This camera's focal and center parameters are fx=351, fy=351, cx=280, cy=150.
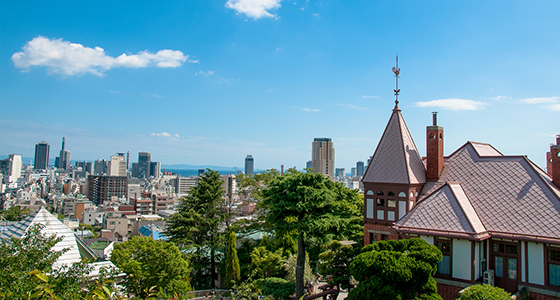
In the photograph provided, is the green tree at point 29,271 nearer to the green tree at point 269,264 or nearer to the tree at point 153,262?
the tree at point 153,262

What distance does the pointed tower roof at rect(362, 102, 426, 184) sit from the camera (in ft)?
63.3

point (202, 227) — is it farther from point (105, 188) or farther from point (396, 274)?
point (105, 188)

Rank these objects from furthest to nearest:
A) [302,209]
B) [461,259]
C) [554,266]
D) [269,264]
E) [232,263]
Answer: [232,263]
[269,264]
[302,209]
[461,259]
[554,266]

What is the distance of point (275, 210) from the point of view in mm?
21938

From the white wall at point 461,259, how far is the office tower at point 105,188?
16796cm

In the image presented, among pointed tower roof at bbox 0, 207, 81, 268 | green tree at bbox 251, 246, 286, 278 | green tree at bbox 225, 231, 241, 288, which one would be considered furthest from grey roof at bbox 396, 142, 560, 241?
pointed tower roof at bbox 0, 207, 81, 268

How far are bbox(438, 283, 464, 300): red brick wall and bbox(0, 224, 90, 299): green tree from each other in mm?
14029

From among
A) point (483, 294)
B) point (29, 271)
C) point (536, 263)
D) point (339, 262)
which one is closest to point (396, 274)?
point (483, 294)

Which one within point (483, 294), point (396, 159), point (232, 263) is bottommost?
point (232, 263)

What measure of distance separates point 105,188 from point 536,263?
175 meters

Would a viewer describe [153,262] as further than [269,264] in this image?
No

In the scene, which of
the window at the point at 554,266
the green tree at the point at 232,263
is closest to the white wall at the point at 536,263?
the window at the point at 554,266

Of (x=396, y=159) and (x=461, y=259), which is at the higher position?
(x=396, y=159)

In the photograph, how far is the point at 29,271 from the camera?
7.24m
